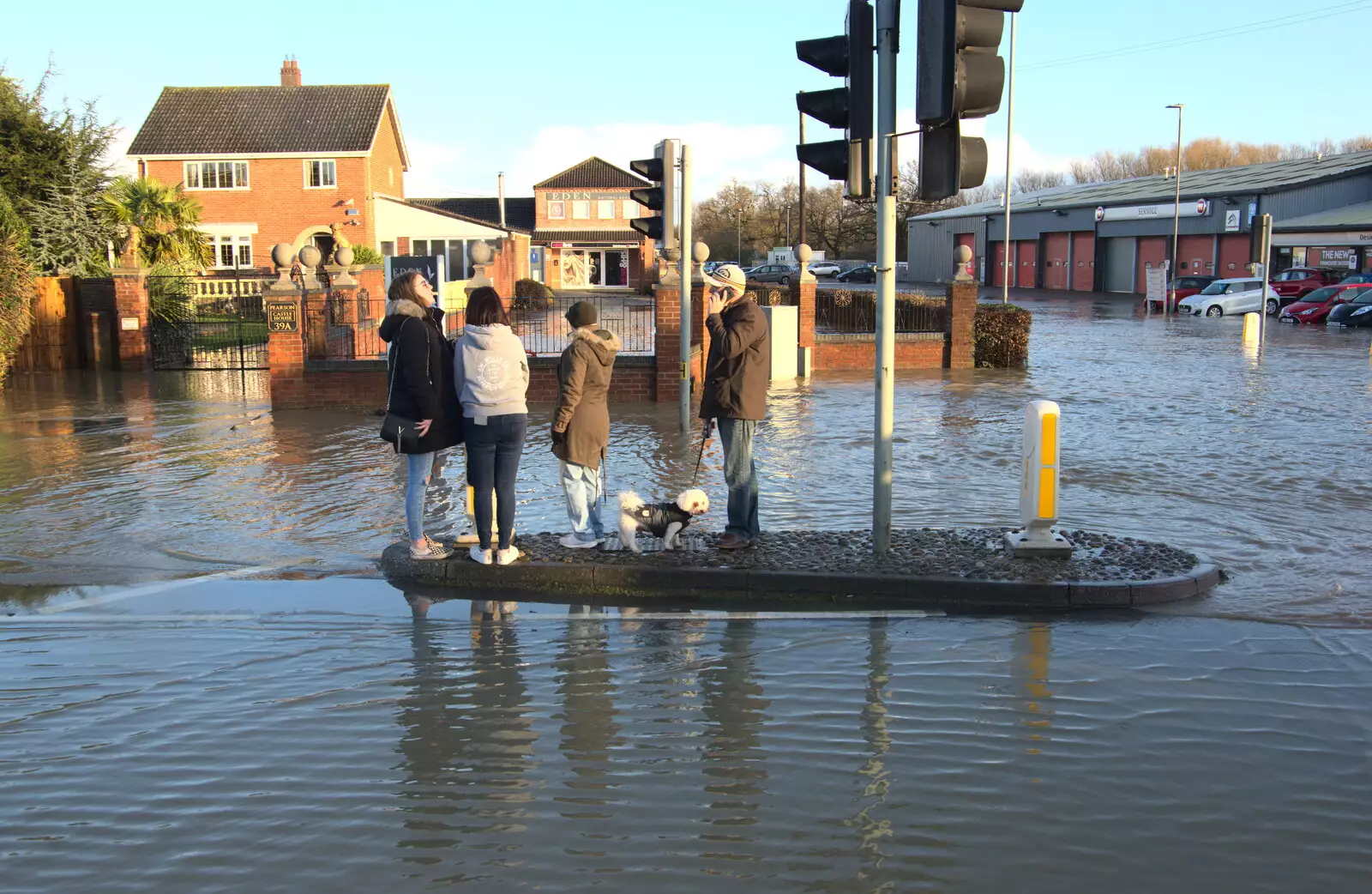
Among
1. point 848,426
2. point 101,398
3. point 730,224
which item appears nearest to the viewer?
point 848,426

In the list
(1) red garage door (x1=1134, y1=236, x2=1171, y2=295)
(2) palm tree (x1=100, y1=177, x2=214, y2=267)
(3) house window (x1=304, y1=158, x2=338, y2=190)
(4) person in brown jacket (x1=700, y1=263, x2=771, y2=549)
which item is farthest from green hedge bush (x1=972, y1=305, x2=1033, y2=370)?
(1) red garage door (x1=1134, y1=236, x2=1171, y2=295)

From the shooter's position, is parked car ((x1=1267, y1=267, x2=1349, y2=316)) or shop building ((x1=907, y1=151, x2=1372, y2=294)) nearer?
parked car ((x1=1267, y1=267, x2=1349, y2=316))

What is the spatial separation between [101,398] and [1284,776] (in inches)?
678

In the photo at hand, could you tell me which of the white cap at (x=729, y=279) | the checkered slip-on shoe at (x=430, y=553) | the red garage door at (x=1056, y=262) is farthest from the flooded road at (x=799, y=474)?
the red garage door at (x=1056, y=262)

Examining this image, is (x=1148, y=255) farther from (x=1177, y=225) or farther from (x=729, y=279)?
(x=729, y=279)

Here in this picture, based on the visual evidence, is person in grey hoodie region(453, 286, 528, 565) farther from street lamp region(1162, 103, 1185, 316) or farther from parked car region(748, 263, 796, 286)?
parked car region(748, 263, 796, 286)

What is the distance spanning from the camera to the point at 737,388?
757cm

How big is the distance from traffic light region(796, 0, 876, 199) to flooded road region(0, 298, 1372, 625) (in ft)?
9.13

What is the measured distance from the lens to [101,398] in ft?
58.5

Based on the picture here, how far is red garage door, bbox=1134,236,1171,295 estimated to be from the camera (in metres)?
56.5

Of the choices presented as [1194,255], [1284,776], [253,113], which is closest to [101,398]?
[1284,776]

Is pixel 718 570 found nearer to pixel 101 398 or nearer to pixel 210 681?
pixel 210 681

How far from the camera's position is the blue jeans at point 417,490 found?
24.5 feet

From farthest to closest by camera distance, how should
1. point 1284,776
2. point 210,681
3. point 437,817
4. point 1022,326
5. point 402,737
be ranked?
point 1022,326 < point 210,681 < point 402,737 < point 1284,776 < point 437,817
